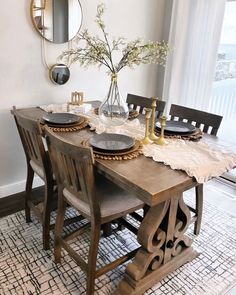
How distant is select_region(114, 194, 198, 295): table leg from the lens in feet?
5.01

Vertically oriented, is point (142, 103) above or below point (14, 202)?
above

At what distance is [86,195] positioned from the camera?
1.50 m

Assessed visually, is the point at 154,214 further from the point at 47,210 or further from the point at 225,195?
the point at 225,195

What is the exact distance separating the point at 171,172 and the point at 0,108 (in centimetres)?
163

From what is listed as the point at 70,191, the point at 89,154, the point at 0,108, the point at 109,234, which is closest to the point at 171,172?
the point at 89,154

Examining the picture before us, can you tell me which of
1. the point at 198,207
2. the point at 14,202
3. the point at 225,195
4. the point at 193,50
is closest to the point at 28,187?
the point at 14,202

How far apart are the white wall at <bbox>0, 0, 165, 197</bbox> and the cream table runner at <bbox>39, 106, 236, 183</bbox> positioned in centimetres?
92

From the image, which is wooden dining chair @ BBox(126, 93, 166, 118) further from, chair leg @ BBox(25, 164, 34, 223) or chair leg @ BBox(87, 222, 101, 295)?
chair leg @ BBox(87, 222, 101, 295)

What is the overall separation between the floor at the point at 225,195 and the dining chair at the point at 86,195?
49.7 inches

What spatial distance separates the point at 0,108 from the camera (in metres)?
2.35

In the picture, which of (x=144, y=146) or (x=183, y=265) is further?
(x=183, y=265)

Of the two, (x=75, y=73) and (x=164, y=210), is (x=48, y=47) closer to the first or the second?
(x=75, y=73)

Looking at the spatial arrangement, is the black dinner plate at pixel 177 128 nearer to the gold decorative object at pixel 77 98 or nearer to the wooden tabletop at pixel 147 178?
the wooden tabletop at pixel 147 178

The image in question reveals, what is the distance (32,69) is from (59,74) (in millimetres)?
245
